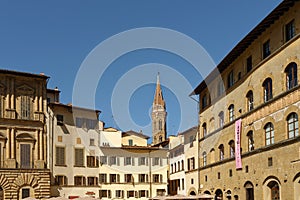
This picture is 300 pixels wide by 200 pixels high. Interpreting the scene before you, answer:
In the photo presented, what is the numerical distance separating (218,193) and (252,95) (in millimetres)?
11233

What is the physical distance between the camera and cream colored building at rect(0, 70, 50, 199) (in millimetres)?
44250

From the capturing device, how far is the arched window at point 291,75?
2611 centimetres

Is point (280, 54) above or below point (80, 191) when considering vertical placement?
above

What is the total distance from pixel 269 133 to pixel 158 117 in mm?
92242

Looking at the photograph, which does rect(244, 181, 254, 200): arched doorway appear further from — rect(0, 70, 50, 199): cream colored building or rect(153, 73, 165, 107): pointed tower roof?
rect(153, 73, 165, 107): pointed tower roof

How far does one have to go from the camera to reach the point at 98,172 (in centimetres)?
5362

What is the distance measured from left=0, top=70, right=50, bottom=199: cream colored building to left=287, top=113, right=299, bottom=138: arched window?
27157 millimetres

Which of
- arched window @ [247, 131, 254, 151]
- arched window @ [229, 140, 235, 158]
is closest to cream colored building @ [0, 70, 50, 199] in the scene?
arched window @ [229, 140, 235, 158]

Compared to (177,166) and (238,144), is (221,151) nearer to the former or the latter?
(238,144)

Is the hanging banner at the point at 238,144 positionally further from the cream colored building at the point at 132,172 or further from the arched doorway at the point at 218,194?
the cream colored building at the point at 132,172

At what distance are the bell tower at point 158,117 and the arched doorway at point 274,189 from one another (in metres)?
88.5

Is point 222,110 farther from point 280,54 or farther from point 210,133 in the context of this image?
point 280,54

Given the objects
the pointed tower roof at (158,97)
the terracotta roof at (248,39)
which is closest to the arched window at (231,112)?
the terracotta roof at (248,39)

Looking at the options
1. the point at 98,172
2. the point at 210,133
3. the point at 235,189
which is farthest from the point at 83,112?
the point at 235,189
